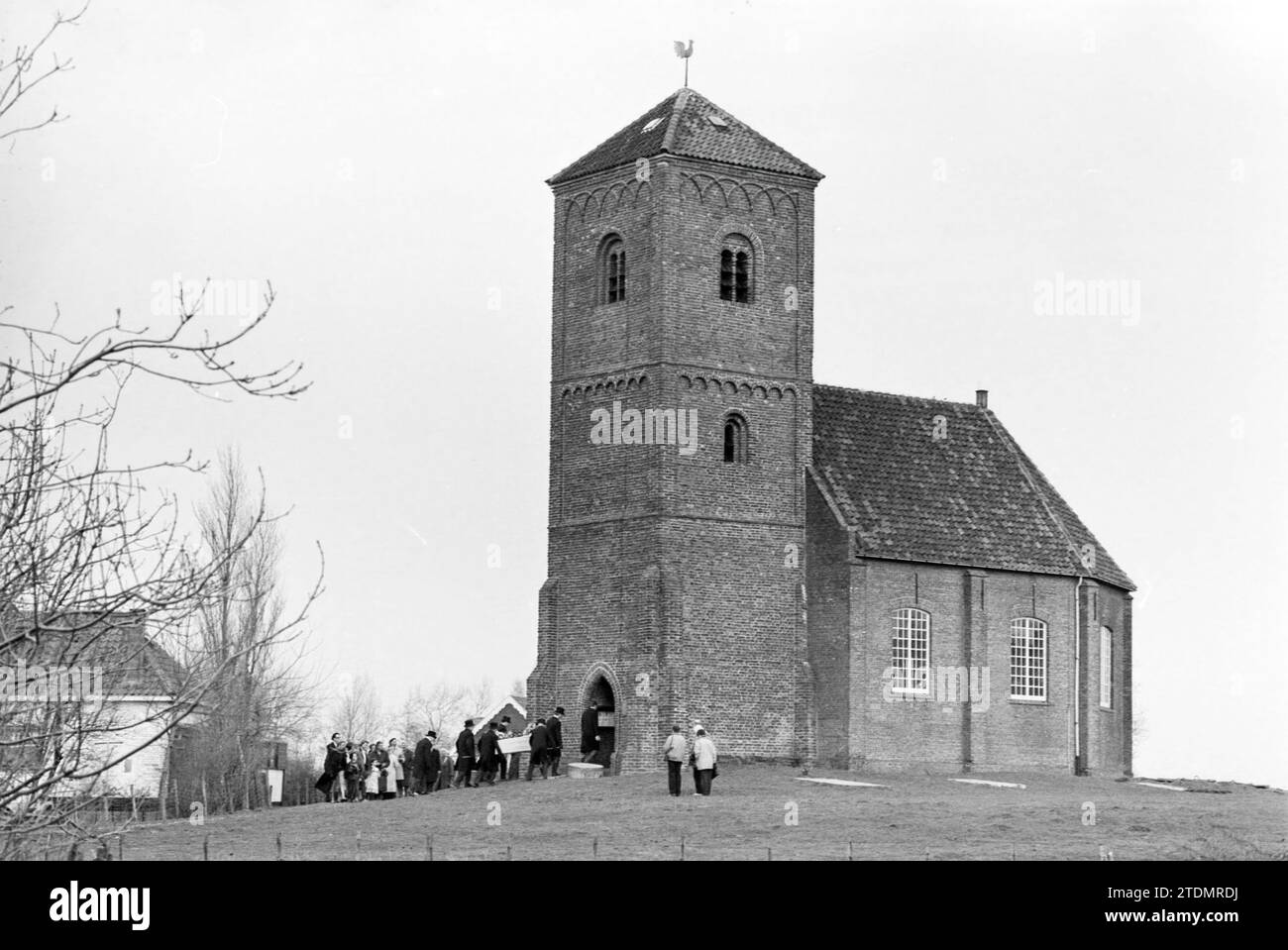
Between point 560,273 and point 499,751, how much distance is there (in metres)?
10.8

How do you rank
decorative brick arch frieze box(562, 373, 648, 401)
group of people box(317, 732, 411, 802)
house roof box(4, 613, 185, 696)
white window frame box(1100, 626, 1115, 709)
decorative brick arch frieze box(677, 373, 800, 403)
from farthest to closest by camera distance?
white window frame box(1100, 626, 1115, 709)
decorative brick arch frieze box(562, 373, 648, 401)
decorative brick arch frieze box(677, 373, 800, 403)
group of people box(317, 732, 411, 802)
house roof box(4, 613, 185, 696)

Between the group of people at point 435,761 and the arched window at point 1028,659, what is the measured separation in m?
9.07

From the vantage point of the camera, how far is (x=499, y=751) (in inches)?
1759

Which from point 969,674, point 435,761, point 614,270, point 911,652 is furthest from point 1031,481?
point 435,761

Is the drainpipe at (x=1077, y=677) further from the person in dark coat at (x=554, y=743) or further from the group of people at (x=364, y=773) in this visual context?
the group of people at (x=364, y=773)

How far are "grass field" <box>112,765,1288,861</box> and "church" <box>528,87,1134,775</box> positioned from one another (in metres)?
2.13

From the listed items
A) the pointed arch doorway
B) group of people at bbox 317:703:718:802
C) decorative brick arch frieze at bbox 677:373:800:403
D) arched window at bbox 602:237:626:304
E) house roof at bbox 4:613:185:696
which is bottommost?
group of people at bbox 317:703:718:802

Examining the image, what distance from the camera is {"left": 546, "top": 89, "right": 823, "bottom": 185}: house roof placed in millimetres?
46781

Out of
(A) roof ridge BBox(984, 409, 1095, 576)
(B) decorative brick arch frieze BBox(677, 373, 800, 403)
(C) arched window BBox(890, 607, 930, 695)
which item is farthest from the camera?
(A) roof ridge BBox(984, 409, 1095, 576)

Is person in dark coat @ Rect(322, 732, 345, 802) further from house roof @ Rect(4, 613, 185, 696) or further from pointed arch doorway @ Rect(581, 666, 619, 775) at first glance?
house roof @ Rect(4, 613, 185, 696)

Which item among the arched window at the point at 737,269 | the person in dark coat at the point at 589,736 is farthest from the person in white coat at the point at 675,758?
the arched window at the point at 737,269

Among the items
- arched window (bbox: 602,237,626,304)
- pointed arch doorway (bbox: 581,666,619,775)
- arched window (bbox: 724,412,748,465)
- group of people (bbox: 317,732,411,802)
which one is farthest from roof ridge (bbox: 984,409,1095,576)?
group of people (bbox: 317,732,411,802)

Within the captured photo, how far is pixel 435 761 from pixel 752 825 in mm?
11638

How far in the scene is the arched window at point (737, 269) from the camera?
47281 millimetres
